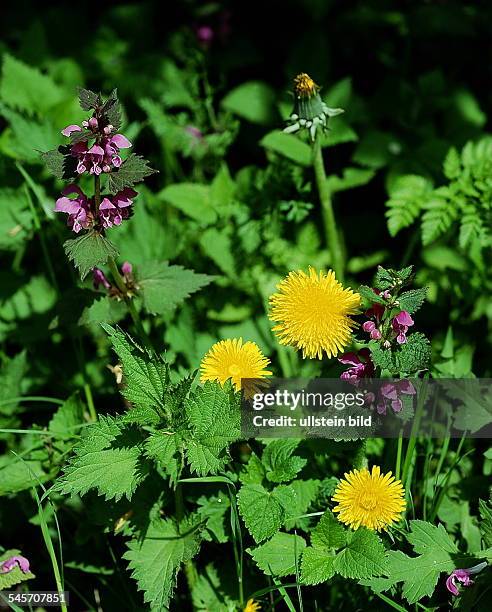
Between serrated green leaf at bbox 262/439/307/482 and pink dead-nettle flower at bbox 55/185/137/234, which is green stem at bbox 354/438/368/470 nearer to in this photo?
serrated green leaf at bbox 262/439/307/482

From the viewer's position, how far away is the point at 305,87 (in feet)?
6.56

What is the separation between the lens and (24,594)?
6.55 feet

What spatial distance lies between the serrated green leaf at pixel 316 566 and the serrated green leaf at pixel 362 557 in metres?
0.02

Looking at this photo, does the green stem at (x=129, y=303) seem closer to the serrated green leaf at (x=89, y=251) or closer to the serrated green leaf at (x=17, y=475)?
the serrated green leaf at (x=89, y=251)

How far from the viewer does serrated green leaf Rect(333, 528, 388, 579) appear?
5.41 feet

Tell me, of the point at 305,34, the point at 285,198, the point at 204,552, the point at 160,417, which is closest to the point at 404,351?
the point at 160,417

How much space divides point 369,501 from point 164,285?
838 millimetres

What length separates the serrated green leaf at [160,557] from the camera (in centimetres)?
174

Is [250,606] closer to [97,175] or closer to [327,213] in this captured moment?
[97,175]

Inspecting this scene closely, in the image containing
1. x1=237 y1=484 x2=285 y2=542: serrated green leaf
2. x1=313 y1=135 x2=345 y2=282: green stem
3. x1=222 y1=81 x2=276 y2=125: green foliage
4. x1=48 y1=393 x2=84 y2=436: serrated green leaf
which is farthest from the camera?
x1=222 y1=81 x2=276 y2=125: green foliage

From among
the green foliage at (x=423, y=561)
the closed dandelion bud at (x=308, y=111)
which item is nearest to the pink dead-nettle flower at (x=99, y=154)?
the closed dandelion bud at (x=308, y=111)

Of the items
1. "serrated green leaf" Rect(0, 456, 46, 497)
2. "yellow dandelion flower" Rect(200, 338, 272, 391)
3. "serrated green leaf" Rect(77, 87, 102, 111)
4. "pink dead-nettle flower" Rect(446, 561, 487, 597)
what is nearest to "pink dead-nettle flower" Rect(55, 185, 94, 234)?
"serrated green leaf" Rect(77, 87, 102, 111)

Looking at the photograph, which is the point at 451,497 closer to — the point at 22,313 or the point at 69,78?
the point at 22,313

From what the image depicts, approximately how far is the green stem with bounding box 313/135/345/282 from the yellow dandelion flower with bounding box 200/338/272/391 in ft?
2.41
